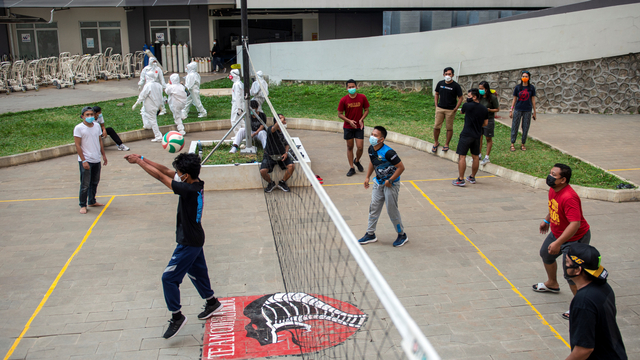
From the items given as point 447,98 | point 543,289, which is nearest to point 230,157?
point 447,98

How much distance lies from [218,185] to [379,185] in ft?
12.8

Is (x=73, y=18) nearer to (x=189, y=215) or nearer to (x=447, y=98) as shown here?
(x=447, y=98)

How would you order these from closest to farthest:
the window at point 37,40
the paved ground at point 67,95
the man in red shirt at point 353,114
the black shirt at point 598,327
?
the black shirt at point 598,327, the man in red shirt at point 353,114, the paved ground at point 67,95, the window at point 37,40

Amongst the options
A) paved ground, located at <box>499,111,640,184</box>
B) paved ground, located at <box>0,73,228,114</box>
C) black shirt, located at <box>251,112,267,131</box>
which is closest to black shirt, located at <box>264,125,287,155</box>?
black shirt, located at <box>251,112,267,131</box>

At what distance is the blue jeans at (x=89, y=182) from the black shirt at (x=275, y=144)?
3.03 metres

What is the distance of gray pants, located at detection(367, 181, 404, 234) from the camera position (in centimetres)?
688

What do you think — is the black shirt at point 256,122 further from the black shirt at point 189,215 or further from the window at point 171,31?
the window at point 171,31

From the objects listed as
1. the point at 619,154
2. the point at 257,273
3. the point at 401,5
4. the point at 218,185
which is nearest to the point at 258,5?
the point at 401,5

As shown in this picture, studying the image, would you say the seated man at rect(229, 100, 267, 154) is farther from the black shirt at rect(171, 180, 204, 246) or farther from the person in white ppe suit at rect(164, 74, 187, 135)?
the black shirt at rect(171, 180, 204, 246)

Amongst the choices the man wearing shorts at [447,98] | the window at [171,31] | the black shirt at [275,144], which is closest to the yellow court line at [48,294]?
the black shirt at [275,144]

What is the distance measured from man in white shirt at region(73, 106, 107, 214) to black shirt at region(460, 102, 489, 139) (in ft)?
21.8

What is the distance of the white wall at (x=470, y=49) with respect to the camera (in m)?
14.7

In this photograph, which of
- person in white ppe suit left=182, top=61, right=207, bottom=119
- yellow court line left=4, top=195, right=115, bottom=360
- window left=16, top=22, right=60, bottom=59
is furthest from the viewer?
window left=16, top=22, right=60, bottom=59

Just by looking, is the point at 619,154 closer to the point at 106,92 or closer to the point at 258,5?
the point at 258,5
